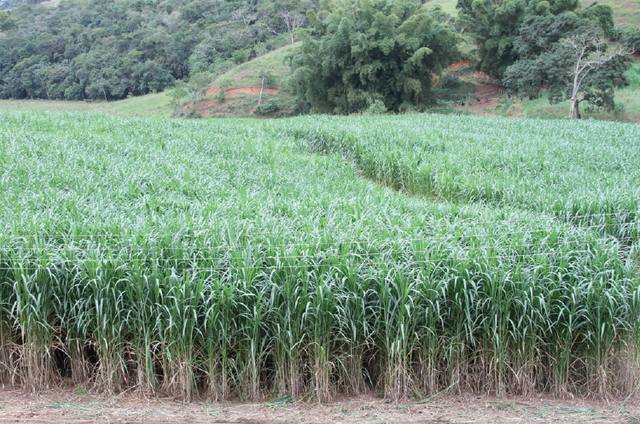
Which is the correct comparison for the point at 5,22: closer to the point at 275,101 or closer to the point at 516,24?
the point at 275,101

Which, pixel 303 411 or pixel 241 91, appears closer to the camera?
pixel 303 411

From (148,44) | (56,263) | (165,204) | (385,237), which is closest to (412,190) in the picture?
(165,204)

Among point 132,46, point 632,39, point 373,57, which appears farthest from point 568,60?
point 132,46

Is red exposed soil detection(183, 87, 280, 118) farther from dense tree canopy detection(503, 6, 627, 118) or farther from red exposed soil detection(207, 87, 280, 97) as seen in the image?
dense tree canopy detection(503, 6, 627, 118)

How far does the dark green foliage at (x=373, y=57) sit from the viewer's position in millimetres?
30484

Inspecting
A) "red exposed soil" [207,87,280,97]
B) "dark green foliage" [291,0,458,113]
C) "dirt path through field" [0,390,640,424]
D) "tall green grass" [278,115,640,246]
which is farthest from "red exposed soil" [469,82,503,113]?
"dirt path through field" [0,390,640,424]

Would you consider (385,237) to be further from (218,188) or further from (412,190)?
(412,190)

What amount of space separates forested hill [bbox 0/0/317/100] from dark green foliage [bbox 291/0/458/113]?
18729mm

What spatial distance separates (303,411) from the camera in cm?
407

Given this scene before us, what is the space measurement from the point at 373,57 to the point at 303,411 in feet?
95.3

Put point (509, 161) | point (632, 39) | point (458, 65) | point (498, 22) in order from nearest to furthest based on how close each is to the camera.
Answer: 1. point (509, 161)
2. point (632, 39)
3. point (498, 22)
4. point (458, 65)

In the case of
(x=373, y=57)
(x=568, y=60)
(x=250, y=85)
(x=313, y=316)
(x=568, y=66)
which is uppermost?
(x=373, y=57)

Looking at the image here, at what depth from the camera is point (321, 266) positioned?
457 cm

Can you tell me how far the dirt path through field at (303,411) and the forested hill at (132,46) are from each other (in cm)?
4674
